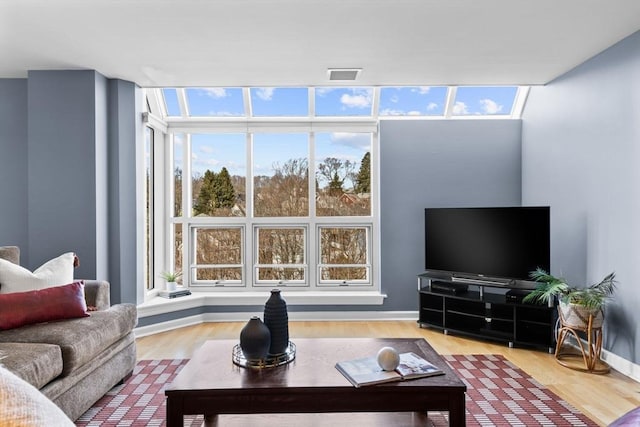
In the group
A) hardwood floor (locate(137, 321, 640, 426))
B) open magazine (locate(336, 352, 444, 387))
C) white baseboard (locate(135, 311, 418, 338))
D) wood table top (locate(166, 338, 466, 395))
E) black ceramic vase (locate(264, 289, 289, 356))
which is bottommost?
hardwood floor (locate(137, 321, 640, 426))

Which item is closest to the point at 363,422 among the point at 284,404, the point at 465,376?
the point at 284,404

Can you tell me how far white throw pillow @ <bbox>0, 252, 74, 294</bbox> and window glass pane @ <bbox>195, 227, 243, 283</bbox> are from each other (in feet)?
7.49

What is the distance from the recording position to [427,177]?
511 cm

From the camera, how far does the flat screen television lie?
4082 mm

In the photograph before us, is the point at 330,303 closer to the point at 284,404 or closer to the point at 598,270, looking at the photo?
the point at 598,270

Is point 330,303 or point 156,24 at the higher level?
point 156,24

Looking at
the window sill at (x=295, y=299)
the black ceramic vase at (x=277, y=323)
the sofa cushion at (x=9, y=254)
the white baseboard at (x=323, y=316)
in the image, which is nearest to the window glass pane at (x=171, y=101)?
the window sill at (x=295, y=299)

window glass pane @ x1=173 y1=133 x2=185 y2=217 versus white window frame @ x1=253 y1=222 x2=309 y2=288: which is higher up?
window glass pane @ x1=173 y1=133 x2=185 y2=217

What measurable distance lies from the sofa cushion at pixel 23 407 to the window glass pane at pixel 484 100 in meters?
5.11

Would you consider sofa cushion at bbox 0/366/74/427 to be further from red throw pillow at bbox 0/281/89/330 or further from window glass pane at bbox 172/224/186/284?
window glass pane at bbox 172/224/186/284

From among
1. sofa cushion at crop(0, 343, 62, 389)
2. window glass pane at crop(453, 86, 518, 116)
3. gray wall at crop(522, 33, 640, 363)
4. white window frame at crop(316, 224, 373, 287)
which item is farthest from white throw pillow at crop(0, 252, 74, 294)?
window glass pane at crop(453, 86, 518, 116)

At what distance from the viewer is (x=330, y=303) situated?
16.6ft

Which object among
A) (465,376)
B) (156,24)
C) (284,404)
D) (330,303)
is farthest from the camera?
(330,303)

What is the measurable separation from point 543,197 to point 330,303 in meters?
2.55
